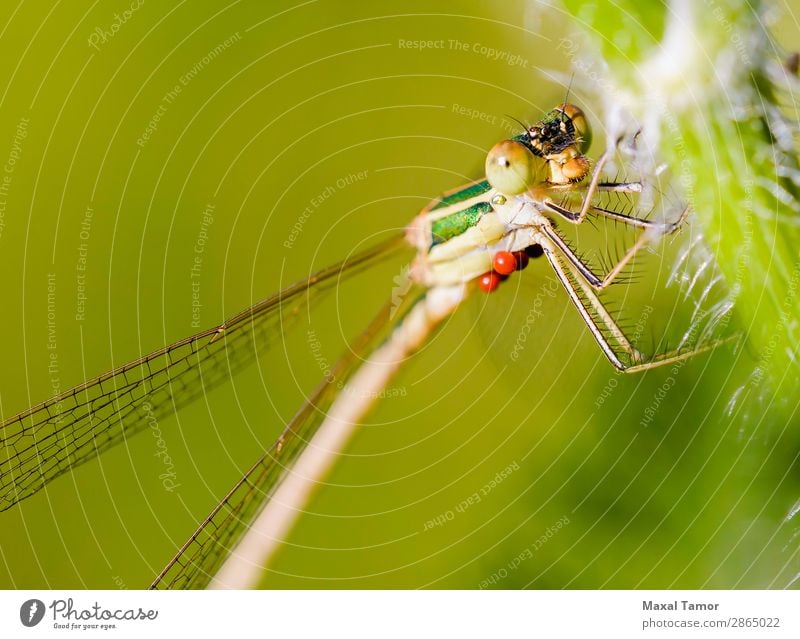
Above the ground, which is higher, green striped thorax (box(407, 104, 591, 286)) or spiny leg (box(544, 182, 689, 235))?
green striped thorax (box(407, 104, 591, 286))

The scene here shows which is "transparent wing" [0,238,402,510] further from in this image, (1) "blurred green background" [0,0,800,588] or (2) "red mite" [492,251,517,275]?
(2) "red mite" [492,251,517,275]

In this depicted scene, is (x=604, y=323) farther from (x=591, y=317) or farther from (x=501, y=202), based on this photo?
(x=501, y=202)

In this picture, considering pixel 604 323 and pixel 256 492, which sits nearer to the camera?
pixel 604 323

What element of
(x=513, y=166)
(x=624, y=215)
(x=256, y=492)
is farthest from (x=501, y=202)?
(x=256, y=492)

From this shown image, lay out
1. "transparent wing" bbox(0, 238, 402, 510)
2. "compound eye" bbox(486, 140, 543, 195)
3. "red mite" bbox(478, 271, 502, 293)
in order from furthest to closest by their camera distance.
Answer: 1. "transparent wing" bbox(0, 238, 402, 510)
2. "red mite" bbox(478, 271, 502, 293)
3. "compound eye" bbox(486, 140, 543, 195)

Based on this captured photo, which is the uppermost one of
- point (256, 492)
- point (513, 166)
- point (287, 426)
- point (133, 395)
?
point (513, 166)

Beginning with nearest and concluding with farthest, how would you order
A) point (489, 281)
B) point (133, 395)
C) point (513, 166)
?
point (513, 166) < point (489, 281) < point (133, 395)

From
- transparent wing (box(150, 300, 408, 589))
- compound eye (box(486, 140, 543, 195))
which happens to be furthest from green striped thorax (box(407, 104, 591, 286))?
transparent wing (box(150, 300, 408, 589))
